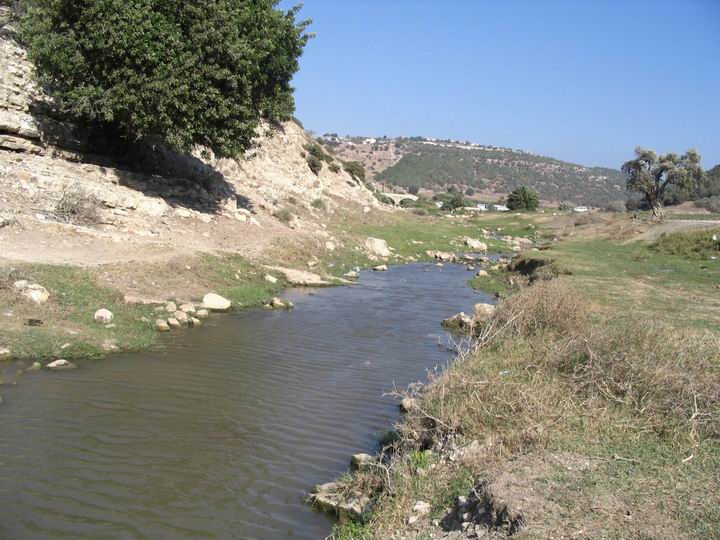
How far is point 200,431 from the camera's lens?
9570mm

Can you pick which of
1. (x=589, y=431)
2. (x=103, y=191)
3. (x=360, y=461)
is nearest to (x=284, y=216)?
(x=103, y=191)

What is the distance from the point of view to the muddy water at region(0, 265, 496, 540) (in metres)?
7.10

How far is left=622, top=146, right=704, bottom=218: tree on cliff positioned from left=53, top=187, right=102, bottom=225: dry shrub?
4544cm

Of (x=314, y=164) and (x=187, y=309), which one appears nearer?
(x=187, y=309)

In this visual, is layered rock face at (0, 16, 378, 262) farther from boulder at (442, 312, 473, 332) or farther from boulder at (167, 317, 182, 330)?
boulder at (442, 312, 473, 332)

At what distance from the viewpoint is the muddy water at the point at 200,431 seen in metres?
7.10

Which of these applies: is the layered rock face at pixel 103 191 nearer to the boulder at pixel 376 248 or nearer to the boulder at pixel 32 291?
the boulder at pixel 32 291

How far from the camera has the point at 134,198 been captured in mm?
23406

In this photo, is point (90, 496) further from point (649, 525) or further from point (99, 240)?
point (99, 240)

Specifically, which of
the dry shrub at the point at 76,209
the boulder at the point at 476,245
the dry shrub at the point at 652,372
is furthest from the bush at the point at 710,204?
the dry shrub at the point at 652,372

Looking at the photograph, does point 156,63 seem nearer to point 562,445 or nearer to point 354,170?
point 562,445

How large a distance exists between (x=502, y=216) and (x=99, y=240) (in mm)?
63065

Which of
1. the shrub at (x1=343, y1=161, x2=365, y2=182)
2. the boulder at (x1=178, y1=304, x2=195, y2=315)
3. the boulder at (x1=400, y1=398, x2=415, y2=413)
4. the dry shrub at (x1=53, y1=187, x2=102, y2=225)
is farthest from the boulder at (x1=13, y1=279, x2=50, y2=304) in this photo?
the shrub at (x1=343, y1=161, x2=365, y2=182)

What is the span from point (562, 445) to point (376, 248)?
28.4m
